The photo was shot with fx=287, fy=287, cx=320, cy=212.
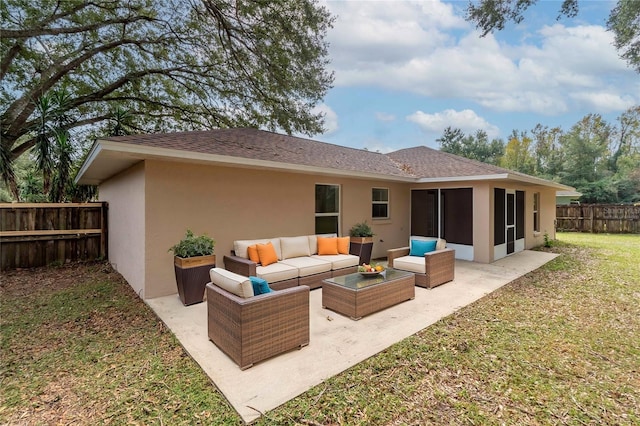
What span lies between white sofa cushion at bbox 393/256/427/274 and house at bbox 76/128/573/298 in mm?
2296

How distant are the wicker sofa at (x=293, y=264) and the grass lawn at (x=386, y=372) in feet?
5.44

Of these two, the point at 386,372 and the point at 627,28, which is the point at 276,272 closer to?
the point at 386,372

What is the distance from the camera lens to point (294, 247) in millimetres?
6551

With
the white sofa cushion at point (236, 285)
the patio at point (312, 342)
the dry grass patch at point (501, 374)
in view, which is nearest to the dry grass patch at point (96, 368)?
the patio at point (312, 342)

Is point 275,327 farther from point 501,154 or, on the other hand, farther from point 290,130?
point 501,154

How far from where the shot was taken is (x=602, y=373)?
10.1 ft

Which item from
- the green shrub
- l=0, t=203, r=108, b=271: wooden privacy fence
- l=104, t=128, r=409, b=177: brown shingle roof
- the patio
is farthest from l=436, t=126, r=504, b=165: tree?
l=0, t=203, r=108, b=271: wooden privacy fence

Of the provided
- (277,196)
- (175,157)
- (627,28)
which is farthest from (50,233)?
(627,28)

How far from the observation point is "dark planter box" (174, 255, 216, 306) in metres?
4.89

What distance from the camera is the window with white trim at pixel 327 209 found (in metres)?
8.06

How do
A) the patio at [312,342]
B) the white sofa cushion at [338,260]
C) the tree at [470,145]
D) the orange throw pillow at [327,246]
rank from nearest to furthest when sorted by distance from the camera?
the patio at [312,342] < the white sofa cushion at [338,260] < the orange throw pillow at [327,246] < the tree at [470,145]

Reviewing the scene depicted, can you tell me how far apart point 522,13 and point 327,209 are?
238 inches

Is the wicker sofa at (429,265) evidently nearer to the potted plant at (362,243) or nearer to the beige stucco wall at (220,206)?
the potted plant at (362,243)

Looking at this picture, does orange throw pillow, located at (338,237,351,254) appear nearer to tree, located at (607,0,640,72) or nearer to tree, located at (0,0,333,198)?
tree, located at (0,0,333,198)
